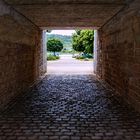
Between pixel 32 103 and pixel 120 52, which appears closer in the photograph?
pixel 32 103

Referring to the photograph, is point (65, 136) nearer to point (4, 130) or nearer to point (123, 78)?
point (4, 130)

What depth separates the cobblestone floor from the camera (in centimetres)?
613

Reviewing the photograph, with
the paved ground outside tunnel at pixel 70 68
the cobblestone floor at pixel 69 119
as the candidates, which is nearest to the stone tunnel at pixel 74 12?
the cobblestone floor at pixel 69 119

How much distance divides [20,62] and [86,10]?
3065mm

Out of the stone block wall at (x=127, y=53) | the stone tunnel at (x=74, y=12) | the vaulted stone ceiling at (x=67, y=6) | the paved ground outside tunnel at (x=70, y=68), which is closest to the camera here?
the stone block wall at (x=127, y=53)

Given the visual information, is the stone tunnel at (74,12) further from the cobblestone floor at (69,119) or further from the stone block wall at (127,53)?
the cobblestone floor at (69,119)

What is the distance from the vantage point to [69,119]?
7.52m

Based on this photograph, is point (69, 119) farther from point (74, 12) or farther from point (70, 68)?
point (70, 68)

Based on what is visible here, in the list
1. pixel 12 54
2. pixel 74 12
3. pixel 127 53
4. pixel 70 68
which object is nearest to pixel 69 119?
pixel 127 53

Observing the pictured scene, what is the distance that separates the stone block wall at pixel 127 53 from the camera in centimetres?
844

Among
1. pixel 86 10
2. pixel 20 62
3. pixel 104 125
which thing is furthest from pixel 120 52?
pixel 104 125

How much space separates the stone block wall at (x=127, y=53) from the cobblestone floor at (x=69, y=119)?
Answer: 52 cm

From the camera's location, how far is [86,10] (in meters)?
11.0

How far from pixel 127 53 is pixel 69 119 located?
3341mm
